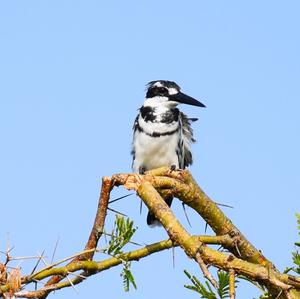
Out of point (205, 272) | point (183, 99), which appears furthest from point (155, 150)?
point (205, 272)

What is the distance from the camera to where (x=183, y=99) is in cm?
705

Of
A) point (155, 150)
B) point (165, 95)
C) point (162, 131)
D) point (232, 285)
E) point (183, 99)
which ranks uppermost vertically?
point (165, 95)

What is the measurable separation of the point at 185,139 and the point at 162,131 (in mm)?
335

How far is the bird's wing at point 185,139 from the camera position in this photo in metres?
7.12

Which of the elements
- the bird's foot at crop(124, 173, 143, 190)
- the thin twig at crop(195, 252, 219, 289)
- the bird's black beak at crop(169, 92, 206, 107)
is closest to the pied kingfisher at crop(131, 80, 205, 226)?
the bird's black beak at crop(169, 92, 206, 107)

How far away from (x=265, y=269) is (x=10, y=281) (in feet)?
Answer: 2.27

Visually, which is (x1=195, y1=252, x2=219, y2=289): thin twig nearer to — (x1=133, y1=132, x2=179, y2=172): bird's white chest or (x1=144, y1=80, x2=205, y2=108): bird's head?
(x1=133, y1=132, x2=179, y2=172): bird's white chest

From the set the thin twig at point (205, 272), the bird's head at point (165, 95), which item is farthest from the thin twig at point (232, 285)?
the bird's head at point (165, 95)

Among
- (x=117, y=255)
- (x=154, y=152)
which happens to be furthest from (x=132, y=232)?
(x=154, y=152)

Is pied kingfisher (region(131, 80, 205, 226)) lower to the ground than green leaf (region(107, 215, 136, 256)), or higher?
higher

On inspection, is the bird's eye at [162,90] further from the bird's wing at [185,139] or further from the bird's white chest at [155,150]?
the bird's white chest at [155,150]

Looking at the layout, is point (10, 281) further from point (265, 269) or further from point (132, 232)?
point (265, 269)

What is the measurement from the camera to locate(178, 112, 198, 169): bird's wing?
7.12 metres

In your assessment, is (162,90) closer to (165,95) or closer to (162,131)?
(165,95)
